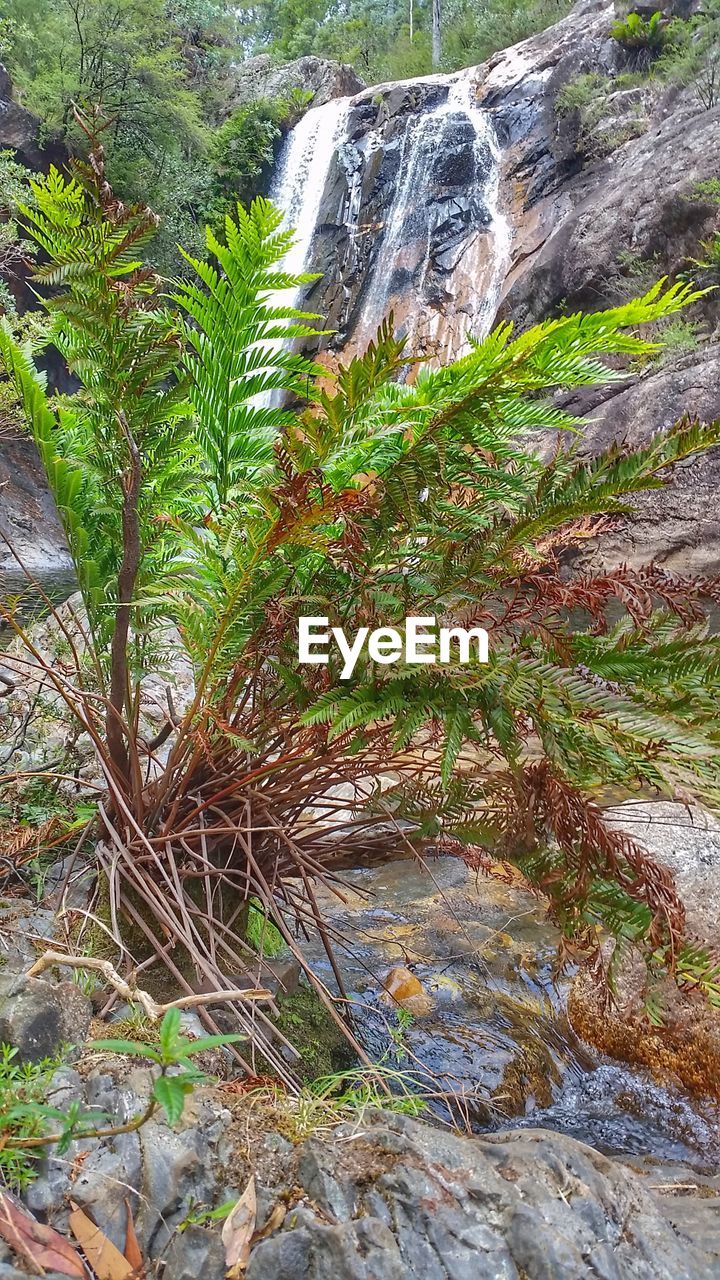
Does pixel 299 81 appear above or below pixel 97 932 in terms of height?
above

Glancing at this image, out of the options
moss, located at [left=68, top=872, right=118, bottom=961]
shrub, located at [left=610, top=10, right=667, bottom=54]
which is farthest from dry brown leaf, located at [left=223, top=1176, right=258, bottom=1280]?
shrub, located at [left=610, top=10, right=667, bottom=54]

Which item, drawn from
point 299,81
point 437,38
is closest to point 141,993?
point 299,81

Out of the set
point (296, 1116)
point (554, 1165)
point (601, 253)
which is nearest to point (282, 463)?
point (296, 1116)

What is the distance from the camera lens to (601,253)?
10094 millimetres

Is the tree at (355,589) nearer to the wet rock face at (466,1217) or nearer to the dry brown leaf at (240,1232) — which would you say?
the wet rock face at (466,1217)

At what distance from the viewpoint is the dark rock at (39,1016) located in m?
1.09

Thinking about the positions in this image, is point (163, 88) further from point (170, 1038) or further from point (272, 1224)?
point (272, 1224)

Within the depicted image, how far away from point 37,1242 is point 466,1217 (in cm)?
49

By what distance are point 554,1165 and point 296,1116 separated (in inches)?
13.8

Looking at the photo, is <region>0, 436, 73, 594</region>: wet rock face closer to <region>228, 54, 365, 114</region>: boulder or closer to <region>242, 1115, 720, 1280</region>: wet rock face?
<region>228, 54, 365, 114</region>: boulder

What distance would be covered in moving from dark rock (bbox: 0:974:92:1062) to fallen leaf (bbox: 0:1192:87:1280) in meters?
0.27

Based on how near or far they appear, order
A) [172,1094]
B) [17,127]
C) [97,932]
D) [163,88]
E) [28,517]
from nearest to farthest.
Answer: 1. [172,1094]
2. [97,932]
3. [28,517]
4. [17,127]
5. [163,88]

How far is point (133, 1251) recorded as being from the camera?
0.84 meters

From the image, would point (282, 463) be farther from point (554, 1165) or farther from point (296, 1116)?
point (554, 1165)
